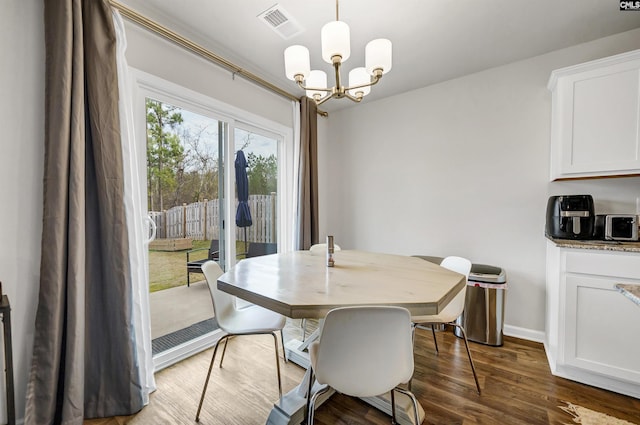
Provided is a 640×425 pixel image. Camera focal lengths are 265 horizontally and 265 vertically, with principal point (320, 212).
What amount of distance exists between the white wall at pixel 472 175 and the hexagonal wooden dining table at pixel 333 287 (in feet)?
4.07

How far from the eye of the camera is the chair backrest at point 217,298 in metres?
1.56

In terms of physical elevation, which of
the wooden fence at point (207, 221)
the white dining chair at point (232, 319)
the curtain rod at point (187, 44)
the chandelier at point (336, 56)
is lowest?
the white dining chair at point (232, 319)

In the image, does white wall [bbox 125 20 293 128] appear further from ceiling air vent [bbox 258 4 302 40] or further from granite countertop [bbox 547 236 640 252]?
granite countertop [bbox 547 236 640 252]

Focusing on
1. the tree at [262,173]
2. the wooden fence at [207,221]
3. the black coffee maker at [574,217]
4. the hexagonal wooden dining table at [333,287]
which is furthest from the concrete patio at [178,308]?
the black coffee maker at [574,217]

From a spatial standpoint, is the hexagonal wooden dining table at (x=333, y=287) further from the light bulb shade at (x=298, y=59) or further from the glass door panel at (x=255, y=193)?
the light bulb shade at (x=298, y=59)

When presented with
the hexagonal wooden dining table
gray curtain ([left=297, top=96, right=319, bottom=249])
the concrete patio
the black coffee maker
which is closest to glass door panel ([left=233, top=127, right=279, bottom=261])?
gray curtain ([left=297, top=96, right=319, bottom=249])

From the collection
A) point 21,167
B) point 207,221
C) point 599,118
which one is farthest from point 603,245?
point 21,167

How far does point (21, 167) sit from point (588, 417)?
11.1 feet

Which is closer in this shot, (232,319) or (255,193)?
(232,319)

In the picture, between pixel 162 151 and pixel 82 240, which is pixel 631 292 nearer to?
pixel 82 240

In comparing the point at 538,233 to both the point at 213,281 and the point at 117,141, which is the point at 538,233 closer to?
the point at 213,281

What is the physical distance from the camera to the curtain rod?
1651 millimetres

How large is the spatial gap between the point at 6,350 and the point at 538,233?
3.59m

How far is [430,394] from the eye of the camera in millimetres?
1681
